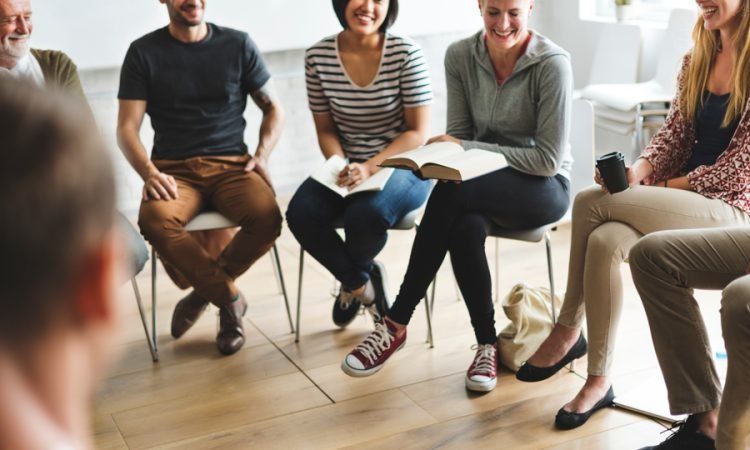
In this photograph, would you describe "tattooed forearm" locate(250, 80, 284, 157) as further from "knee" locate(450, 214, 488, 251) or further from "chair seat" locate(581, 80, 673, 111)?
"chair seat" locate(581, 80, 673, 111)

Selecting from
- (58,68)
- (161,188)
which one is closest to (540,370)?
(161,188)

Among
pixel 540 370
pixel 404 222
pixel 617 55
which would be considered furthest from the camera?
pixel 617 55

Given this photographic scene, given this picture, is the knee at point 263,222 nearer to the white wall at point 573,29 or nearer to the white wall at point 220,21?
the white wall at point 220,21

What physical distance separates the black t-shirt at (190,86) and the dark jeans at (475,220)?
83 centimetres

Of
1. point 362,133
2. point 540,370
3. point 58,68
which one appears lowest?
point 540,370

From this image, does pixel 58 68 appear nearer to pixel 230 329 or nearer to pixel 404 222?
pixel 230 329

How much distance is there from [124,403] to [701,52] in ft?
6.04

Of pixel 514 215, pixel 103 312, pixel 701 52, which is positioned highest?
pixel 103 312

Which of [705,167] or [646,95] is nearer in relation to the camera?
[705,167]

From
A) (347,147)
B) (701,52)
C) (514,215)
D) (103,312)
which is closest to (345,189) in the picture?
(347,147)

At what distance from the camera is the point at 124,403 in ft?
9.06

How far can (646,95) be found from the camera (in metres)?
4.49

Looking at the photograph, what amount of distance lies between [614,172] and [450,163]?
1.40 feet

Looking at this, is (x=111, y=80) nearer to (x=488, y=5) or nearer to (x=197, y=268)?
(x=197, y=268)
